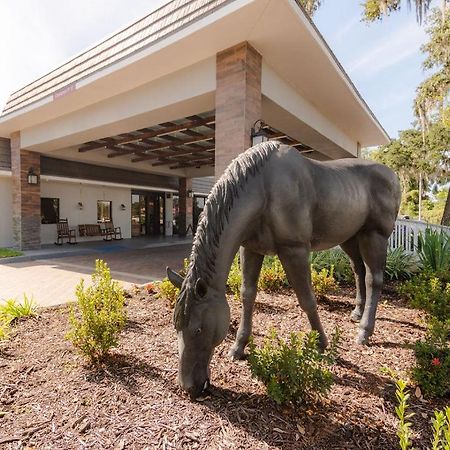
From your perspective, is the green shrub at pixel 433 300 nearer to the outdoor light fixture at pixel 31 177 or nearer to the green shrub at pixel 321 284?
the green shrub at pixel 321 284

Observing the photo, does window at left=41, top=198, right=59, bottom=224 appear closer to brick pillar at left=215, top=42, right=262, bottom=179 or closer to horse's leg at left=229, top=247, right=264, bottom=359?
brick pillar at left=215, top=42, right=262, bottom=179

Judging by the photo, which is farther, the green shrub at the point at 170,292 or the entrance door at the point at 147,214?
the entrance door at the point at 147,214

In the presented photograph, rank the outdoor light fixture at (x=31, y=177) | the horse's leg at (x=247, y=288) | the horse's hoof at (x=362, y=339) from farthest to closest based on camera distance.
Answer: the outdoor light fixture at (x=31, y=177), the horse's hoof at (x=362, y=339), the horse's leg at (x=247, y=288)

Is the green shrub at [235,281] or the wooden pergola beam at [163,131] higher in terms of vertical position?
the wooden pergola beam at [163,131]

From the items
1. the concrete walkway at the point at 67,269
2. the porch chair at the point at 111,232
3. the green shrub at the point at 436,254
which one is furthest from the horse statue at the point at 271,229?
the porch chair at the point at 111,232

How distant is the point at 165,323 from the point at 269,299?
1.71m

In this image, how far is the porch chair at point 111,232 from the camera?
1560cm

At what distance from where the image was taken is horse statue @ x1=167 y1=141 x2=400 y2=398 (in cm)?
187

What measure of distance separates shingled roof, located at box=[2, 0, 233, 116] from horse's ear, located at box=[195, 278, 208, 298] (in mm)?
4644

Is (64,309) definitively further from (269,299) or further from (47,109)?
(47,109)

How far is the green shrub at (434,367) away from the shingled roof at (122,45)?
202 inches

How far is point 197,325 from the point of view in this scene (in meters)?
1.83

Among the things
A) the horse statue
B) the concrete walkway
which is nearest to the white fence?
the horse statue

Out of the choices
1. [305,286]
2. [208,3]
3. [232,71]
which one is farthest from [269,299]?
[208,3]
